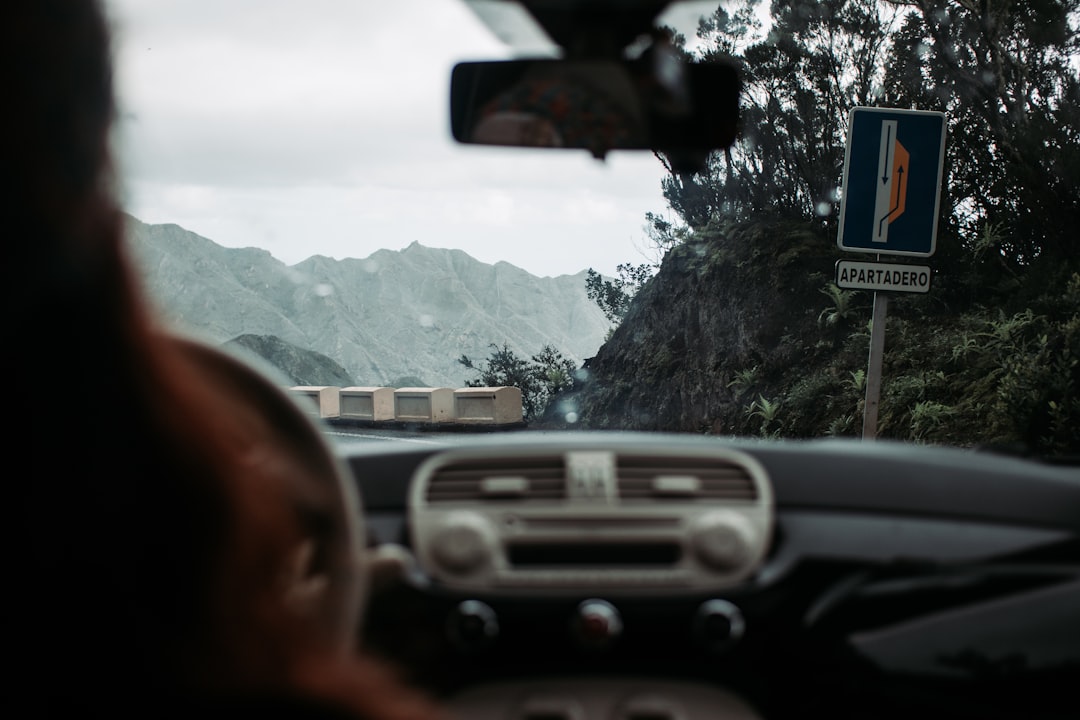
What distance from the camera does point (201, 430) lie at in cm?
93

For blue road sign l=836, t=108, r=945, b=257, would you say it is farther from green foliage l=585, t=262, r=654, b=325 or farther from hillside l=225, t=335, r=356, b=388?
green foliage l=585, t=262, r=654, b=325

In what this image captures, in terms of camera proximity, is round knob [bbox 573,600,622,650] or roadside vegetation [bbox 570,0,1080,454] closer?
round knob [bbox 573,600,622,650]

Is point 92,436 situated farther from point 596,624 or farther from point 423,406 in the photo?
point 423,406

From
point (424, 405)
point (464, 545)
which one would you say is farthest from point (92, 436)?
point (424, 405)

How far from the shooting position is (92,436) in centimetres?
88

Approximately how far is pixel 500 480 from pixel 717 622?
2.21ft

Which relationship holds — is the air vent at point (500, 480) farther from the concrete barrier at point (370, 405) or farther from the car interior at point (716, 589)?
the concrete barrier at point (370, 405)

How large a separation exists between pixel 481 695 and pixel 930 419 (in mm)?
13724

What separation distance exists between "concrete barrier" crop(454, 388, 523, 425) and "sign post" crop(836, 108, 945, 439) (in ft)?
42.4

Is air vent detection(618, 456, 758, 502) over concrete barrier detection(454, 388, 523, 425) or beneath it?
over

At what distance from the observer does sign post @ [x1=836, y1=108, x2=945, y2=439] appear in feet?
25.9

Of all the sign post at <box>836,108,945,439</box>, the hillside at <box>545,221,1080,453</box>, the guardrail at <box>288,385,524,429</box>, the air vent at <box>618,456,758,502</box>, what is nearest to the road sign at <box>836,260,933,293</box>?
the sign post at <box>836,108,945,439</box>

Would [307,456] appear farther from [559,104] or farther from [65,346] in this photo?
[559,104]

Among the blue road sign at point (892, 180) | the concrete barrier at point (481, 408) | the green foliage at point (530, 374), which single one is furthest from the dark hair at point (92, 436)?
the green foliage at point (530, 374)
